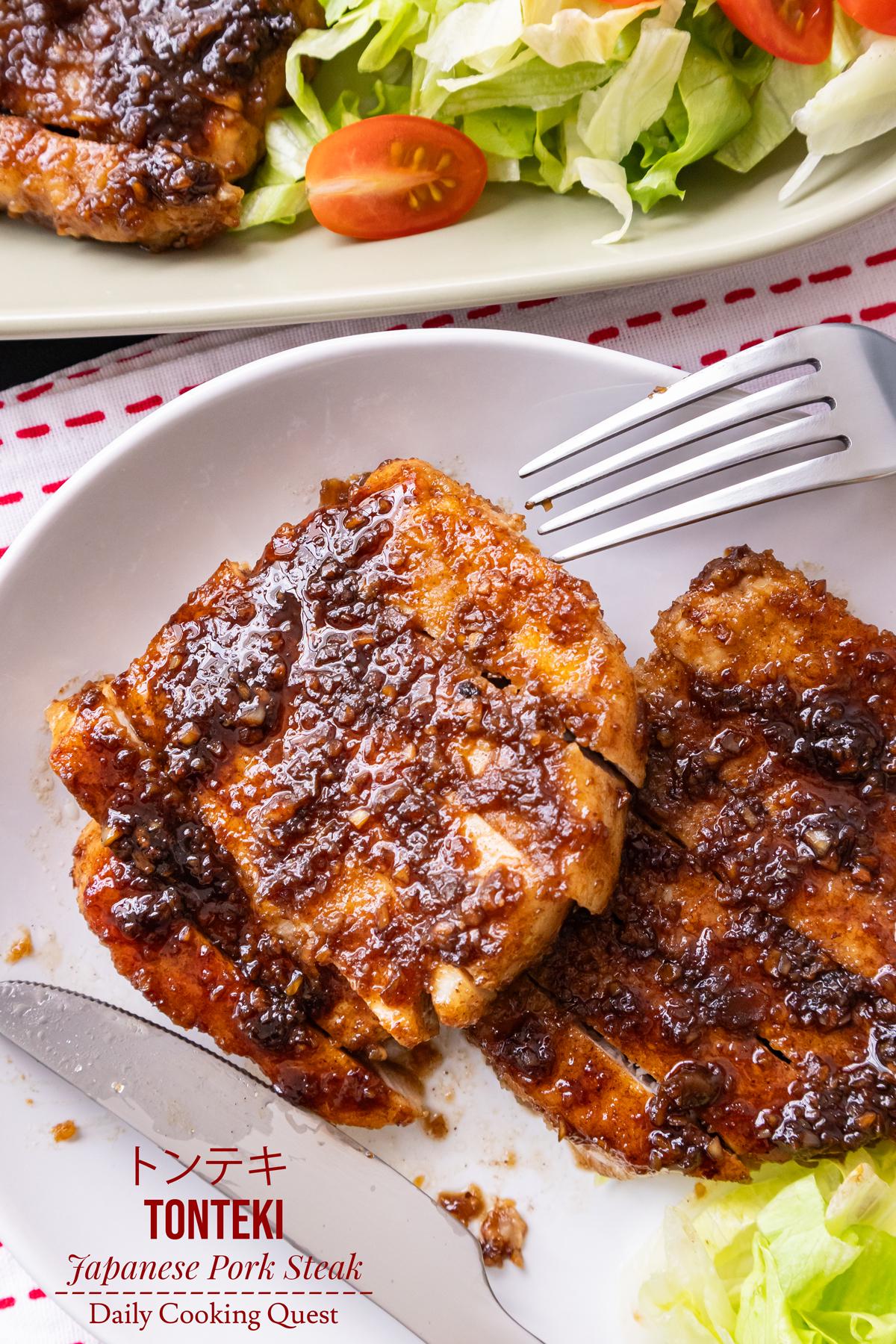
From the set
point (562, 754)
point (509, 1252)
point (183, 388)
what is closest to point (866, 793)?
point (562, 754)

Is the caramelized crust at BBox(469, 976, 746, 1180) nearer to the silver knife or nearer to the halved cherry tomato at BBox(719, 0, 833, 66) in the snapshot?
the silver knife

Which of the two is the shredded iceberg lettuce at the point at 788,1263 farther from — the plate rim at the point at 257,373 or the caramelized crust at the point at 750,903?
the plate rim at the point at 257,373

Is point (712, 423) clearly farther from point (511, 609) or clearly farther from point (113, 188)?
point (113, 188)

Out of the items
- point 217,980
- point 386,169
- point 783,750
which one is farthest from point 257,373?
point 783,750

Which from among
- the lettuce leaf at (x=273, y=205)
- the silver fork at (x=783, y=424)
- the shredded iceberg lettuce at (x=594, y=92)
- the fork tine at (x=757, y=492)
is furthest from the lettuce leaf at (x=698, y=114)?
the lettuce leaf at (x=273, y=205)

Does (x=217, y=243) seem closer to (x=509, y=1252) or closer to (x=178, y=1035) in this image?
(x=178, y=1035)
